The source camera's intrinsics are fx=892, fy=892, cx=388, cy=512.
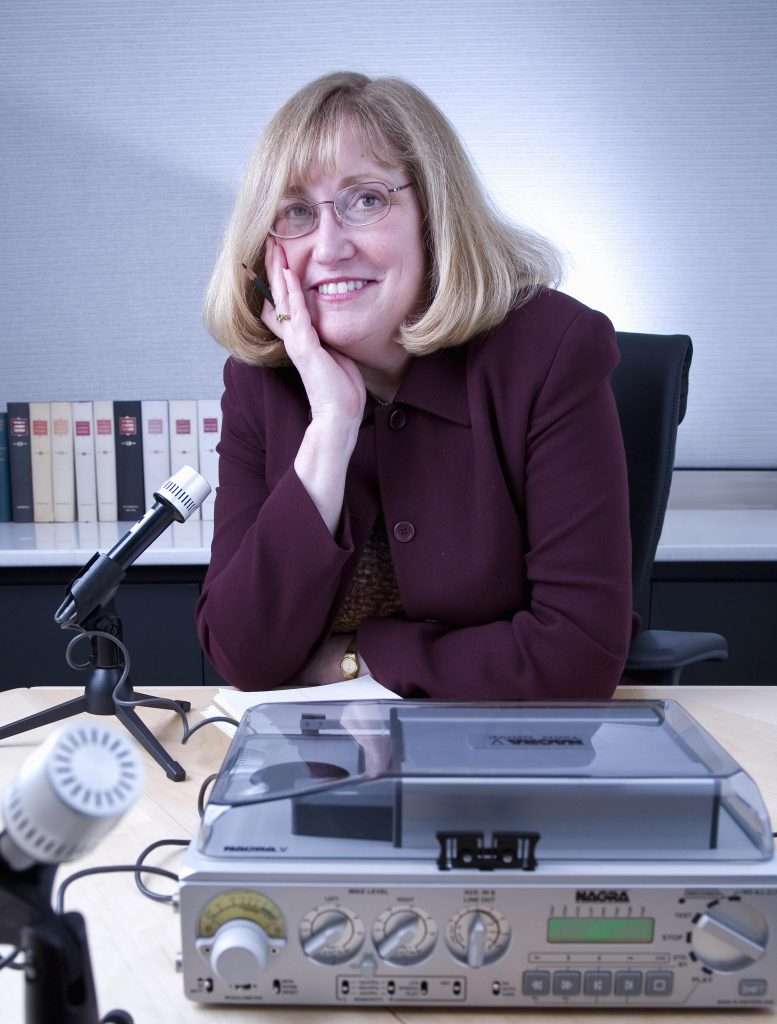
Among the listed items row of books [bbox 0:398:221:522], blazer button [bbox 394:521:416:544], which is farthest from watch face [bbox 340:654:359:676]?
row of books [bbox 0:398:221:522]

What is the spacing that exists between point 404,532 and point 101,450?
4.53 feet

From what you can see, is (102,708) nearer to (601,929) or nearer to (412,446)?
(412,446)

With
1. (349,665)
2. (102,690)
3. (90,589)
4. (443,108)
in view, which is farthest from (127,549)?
(443,108)

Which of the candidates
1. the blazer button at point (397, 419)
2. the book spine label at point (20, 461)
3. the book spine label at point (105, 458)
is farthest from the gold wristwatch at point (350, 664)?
the book spine label at point (20, 461)

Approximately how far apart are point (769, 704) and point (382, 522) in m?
→ 0.57

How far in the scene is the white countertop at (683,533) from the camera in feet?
6.37

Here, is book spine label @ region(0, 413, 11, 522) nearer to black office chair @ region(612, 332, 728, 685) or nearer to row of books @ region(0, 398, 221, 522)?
row of books @ region(0, 398, 221, 522)

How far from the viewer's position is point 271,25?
244 centimetres

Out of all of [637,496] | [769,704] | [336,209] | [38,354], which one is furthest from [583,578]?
[38,354]

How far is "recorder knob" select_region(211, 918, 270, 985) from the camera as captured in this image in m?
0.51

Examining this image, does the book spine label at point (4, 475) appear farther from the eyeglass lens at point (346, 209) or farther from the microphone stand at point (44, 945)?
the microphone stand at point (44, 945)

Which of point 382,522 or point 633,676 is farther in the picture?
point 633,676

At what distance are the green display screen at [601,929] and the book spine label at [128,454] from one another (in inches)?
79.2

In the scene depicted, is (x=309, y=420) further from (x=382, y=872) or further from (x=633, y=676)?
(x=382, y=872)
